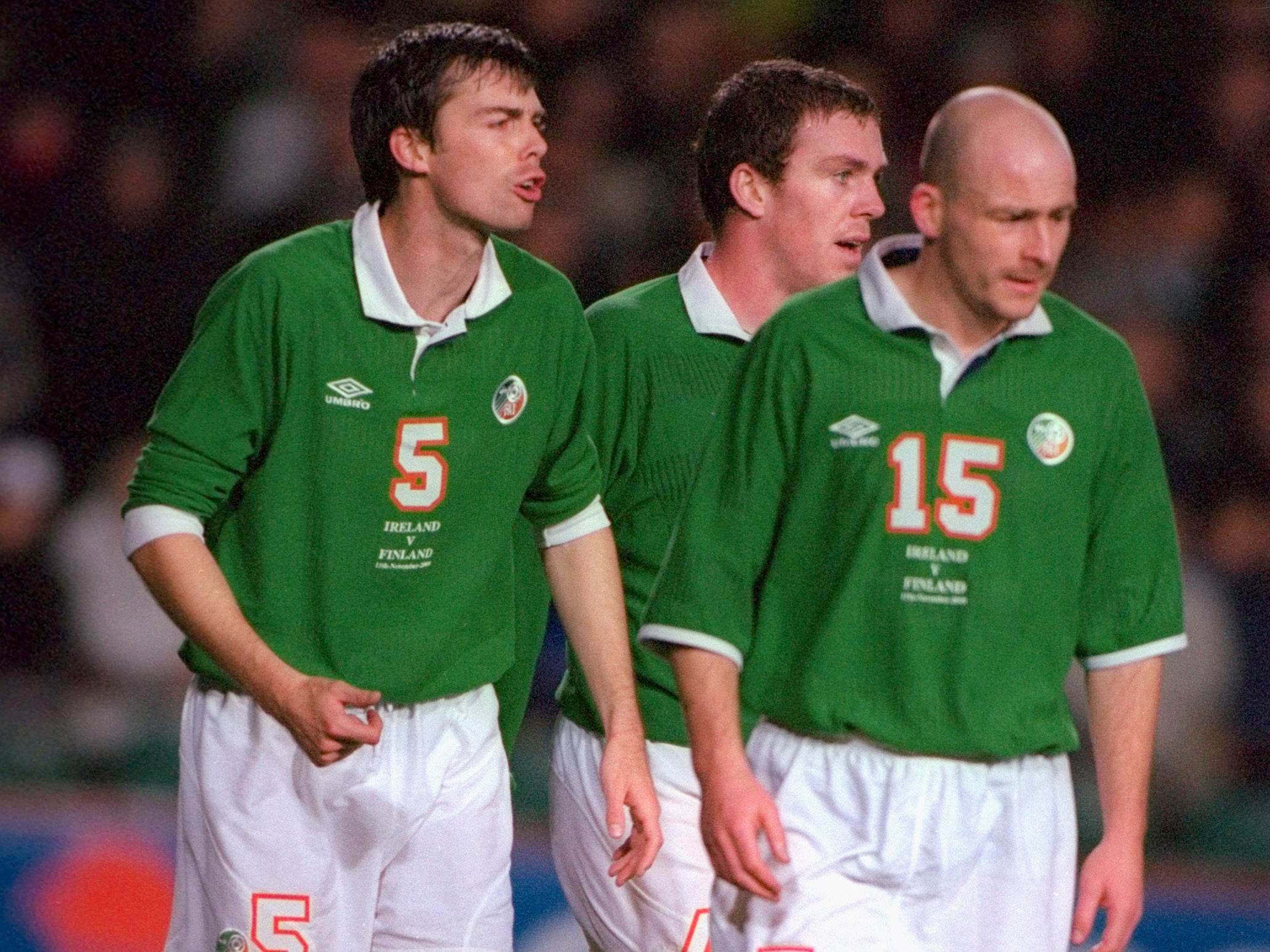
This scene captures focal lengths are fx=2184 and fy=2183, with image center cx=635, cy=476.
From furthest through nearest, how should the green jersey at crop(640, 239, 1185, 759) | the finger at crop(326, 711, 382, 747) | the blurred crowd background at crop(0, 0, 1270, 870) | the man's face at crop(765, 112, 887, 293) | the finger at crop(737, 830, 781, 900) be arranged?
the blurred crowd background at crop(0, 0, 1270, 870), the man's face at crop(765, 112, 887, 293), the finger at crop(326, 711, 382, 747), the green jersey at crop(640, 239, 1185, 759), the finger at crop(737, 830, 781, 900)

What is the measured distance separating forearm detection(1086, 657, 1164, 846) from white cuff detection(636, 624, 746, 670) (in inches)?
21.0

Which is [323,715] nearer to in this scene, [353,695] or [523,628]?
[353,695]

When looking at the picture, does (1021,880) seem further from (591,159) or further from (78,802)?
(591,159)

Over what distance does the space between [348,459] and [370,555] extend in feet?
0.54

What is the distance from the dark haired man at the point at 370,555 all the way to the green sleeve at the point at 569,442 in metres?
0.04

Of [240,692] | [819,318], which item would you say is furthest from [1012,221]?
[240,692]

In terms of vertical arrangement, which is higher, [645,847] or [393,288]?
[393,288]

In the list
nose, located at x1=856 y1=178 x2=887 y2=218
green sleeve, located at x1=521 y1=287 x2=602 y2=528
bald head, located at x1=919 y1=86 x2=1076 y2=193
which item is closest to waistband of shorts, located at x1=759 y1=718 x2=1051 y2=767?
bald head, located at x1=919 y1=86 x2=1076 y2=193

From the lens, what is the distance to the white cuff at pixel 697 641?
314 centimetres

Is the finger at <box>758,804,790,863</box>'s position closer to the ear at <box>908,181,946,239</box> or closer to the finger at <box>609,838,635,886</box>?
the finger at <box>609,838,635,886</box>

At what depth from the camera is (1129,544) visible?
3182 millimetres

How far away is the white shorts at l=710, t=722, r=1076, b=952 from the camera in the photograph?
312 cm

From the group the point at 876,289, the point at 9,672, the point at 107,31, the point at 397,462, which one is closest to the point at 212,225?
the point at 107,31

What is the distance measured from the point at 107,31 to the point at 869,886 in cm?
598
